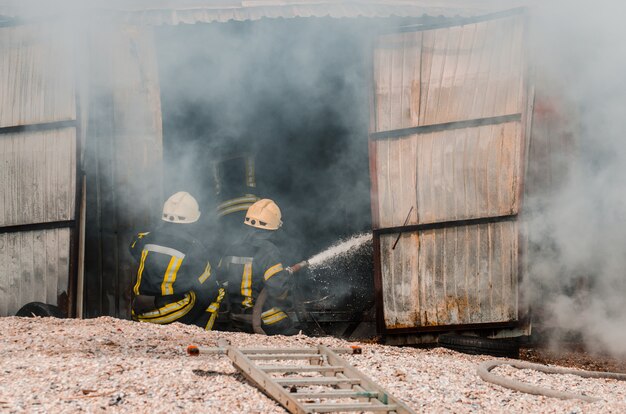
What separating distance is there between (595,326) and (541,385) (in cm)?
297

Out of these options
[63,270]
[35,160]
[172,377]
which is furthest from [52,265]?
[172,377]

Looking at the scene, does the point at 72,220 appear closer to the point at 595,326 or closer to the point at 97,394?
the point at 97,394

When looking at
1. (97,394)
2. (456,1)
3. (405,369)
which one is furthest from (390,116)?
(97,394)

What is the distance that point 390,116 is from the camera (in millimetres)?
7559

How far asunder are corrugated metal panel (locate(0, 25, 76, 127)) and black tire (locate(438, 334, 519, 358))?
4095mm

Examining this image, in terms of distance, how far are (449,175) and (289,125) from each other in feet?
6.84

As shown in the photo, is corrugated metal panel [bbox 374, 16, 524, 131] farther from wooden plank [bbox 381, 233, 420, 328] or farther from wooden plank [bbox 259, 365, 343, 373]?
wooden plank [bbox 259, 365, 343, 373]

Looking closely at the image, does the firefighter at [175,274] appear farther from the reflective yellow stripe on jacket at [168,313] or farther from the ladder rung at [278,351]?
the ladder rung at [278,351]

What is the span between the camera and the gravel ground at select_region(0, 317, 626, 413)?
432 cm

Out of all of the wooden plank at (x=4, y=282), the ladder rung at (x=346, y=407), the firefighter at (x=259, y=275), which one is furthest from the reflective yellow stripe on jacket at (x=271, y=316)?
the ladder rung at (x=346, y=407)

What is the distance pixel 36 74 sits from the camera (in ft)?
24.6

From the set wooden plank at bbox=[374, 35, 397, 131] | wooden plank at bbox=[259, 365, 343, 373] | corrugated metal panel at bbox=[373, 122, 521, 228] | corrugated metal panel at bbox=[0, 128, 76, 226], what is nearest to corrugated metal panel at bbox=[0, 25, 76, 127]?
corrugated metal panel at bbox=[0, 128, 76, 226]

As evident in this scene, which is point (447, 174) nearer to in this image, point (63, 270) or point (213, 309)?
point (213, 309)

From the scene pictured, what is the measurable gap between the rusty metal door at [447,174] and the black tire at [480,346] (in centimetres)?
34
